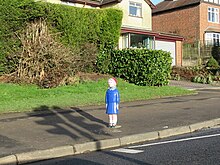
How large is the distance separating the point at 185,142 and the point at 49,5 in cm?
1439

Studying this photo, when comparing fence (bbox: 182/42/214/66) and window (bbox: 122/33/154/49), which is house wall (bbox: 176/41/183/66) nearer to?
fence (bbox: 182/42/214/66)

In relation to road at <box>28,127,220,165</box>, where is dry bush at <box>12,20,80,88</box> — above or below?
above

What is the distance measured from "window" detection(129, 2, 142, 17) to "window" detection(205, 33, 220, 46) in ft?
35.1

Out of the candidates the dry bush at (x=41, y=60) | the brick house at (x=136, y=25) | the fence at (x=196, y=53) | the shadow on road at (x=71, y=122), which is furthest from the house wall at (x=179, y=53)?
the shadow on road at (x=71, y=122)

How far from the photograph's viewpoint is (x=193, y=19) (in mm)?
41906

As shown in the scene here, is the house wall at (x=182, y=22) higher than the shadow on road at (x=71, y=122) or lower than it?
higher

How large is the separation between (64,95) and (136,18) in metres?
18.7

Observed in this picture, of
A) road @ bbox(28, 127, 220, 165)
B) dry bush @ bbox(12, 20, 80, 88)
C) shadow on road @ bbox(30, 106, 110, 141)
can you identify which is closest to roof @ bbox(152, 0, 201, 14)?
dry bush @ bbox(12, 20, 80, 88)

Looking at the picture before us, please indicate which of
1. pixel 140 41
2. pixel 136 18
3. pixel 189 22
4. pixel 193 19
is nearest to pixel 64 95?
pixel 140 41

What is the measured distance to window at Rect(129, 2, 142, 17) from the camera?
107 feet

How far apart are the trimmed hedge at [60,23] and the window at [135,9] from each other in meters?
8.81

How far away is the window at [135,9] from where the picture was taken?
3259 centimetres

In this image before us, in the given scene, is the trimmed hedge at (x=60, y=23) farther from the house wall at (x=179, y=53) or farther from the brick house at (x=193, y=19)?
the brick house at (x=193, y=19)

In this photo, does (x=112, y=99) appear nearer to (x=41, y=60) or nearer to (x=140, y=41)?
(x=41, y=60)
